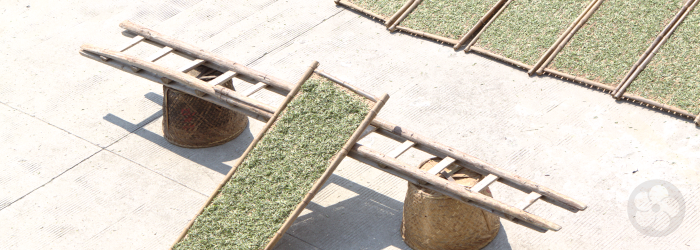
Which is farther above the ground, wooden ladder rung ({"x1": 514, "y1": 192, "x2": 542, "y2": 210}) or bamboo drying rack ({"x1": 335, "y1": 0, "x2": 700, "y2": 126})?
bamboo drying rack ({"x1": 335, "y1": 0, "x2": 700, "y2": 126})

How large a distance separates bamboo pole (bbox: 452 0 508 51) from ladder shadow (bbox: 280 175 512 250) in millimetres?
3137

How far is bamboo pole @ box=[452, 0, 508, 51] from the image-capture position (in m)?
10.3

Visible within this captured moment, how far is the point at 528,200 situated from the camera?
6.64m

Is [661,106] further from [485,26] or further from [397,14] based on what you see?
[397,14]

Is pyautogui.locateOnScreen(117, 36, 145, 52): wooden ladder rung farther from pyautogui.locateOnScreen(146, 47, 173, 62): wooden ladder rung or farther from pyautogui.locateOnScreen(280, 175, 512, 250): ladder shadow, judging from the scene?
pyautogui.locateOnScreen(280, 175, 512, 250): ladder shadow

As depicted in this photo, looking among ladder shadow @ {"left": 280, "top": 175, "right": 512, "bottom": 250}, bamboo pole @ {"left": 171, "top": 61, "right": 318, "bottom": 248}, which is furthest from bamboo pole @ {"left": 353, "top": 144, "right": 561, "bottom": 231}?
Answer: bamboo pole @ {"left": 171, "top": 61, "right": 318, "bottom": 248}

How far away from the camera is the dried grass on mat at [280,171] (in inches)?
273

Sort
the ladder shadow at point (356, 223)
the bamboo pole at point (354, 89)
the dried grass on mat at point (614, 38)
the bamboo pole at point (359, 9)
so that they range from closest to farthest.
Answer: the bamboo pole at point (354, 89), the ladder shadow at point (356, 223), the dried grass on mat at point (614, 38), the bamboo pole at point (359, 9)

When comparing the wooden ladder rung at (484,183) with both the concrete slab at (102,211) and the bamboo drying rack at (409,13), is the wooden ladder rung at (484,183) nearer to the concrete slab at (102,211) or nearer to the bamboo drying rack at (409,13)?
the concrete slab at (102,211)

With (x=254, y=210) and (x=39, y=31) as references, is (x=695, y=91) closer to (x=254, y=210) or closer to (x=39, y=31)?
(x=254, y=210)

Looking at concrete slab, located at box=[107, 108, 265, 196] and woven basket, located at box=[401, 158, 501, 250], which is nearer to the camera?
woven basket, located at box=[401, 158, 501, 250]

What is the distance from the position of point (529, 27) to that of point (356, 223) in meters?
4.33

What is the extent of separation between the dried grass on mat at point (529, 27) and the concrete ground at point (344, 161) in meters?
0.32

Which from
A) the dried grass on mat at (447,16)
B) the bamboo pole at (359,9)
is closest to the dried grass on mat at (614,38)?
the dried grass on mat at (447,16)
